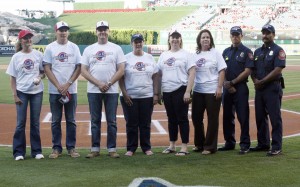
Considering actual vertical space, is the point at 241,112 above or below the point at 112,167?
above

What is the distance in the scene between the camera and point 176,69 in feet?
26.9

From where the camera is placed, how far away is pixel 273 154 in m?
7.97

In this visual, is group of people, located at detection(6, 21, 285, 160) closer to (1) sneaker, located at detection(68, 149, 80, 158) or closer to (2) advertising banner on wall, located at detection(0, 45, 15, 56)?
(1) sneaker, located at detection(68, 149, 80, 158)

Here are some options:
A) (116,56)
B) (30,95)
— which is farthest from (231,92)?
(30,95)

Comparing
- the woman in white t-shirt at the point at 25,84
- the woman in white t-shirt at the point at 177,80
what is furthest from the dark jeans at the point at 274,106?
the woman in white t-shirt at the point at 25,84

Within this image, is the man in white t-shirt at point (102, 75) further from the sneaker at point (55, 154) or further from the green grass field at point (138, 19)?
the green grass field at point (138, 19)

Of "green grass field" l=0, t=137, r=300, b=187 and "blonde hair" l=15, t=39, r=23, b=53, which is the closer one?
"green grass field" l=0, t=137, r=300, b=187

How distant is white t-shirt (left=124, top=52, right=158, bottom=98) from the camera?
821 centimetres

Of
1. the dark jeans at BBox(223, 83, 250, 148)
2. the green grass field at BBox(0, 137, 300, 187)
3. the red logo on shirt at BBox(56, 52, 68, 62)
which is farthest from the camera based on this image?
the dark jeans at BBox(223, 83, 250, 148)

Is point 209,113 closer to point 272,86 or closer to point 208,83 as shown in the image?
point 208,83

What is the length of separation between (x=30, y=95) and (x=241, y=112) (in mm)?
3240

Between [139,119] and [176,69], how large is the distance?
3.20 feet

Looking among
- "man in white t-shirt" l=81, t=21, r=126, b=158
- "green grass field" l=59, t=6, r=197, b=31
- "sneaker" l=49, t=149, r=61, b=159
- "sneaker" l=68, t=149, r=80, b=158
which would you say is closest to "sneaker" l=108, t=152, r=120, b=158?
"man in white t-shirt" l=81, t=21, r=126, b=158

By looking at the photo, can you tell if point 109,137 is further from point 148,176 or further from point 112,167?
point 148,176
